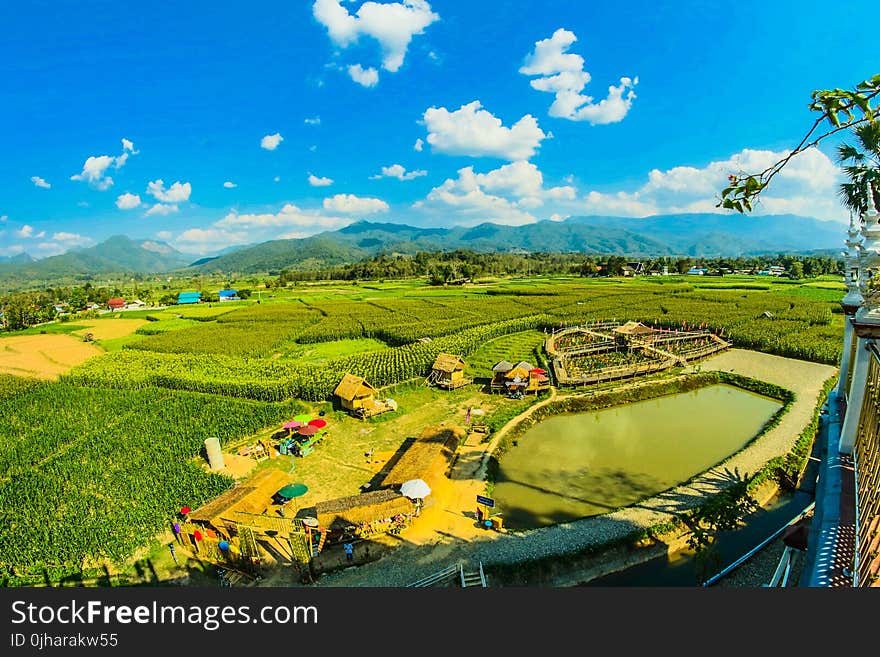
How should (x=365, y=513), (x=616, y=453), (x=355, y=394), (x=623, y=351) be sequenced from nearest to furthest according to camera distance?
(x=365, y=513), (x=616, y=453), (x=355, y=394), (x=623, y=351)

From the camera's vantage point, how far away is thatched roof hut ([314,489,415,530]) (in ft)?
42.4

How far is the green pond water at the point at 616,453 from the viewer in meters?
15.1

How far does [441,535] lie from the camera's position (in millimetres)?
13188

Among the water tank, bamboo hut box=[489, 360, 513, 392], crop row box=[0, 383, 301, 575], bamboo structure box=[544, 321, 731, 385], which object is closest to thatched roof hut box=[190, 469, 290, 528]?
crop row box=[0, 383, 301, 575]

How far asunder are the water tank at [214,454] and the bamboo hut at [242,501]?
9.82 ft

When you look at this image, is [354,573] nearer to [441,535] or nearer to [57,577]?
[441,535]

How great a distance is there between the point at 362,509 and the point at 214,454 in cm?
833

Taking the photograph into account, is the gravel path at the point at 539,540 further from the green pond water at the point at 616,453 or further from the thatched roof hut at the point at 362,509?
the thatched roof hut at the point at 362,509

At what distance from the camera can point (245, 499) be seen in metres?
13.9

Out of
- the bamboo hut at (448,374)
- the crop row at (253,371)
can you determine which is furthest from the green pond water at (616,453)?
the crop row at (253,371)

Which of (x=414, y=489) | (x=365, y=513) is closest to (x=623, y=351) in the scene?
(x=414, y=489)

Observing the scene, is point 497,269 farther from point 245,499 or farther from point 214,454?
point 245,499

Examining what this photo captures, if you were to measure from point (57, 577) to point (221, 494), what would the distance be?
4.49m

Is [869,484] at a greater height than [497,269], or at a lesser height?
lesser
